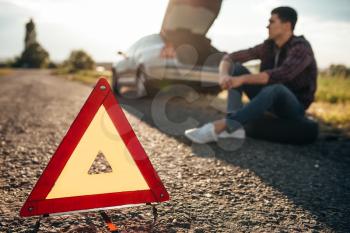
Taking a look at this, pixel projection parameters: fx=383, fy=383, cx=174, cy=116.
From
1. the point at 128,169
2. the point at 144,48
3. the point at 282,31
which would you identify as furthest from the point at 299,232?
the point at 144,48

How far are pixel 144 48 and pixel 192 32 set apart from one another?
1.50 m

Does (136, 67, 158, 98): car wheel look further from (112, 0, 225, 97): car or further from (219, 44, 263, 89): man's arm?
(219, 44, 263, 89): man's arm

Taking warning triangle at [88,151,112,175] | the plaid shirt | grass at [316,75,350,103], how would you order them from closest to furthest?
1. warning triangle at [88,151,112,175]
2. the plaid shirt
3. grass at [316,75,350,103]

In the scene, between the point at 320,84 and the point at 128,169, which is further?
the point at 320,84

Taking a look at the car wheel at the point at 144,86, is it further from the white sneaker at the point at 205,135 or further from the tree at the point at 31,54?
the tree at the point at 31,54

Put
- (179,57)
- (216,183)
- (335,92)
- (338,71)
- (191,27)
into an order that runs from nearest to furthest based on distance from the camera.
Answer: (216,183) < (191,27) < (179,57) < (335,92) < (338,71)

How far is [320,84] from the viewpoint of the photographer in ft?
36.1

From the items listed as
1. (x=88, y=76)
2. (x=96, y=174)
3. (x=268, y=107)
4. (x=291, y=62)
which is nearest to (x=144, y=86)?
(x=268, y=107)

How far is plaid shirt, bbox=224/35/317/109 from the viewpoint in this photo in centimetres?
396

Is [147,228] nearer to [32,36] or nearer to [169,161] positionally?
[169,161]

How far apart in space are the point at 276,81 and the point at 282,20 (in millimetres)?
675

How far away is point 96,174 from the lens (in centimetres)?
196

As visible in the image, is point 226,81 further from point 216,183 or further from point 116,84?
point 116,84

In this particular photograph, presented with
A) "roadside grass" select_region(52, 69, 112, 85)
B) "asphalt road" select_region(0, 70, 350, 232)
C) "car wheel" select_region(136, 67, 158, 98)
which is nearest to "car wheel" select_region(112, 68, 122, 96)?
"car wheel" select_region(136, 67, 158, 98)
